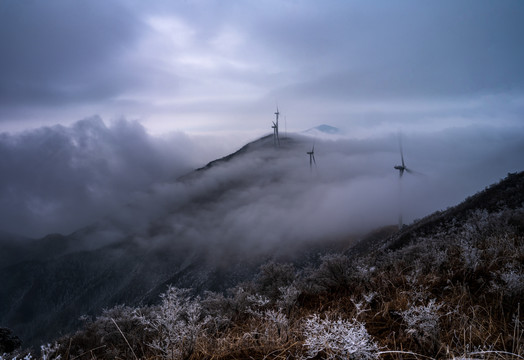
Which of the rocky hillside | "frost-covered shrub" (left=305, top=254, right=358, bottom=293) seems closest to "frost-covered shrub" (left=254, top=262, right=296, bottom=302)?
the rocky hillside

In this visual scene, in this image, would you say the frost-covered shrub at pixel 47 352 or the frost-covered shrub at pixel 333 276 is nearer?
the frost-covered shrub at pixel 47 352

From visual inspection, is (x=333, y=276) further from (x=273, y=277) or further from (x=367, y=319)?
(x=273, y=277)

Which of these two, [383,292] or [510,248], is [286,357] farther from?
[510,248]

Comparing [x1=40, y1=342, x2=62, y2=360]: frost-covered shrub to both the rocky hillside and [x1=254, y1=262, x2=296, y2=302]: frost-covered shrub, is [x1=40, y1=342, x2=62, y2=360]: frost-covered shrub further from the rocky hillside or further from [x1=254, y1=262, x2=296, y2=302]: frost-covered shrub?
[x1=254, y1=262, x2=296, y2=302]: frost-covered shrub

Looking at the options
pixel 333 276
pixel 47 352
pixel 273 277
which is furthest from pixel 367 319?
pixel 273 277

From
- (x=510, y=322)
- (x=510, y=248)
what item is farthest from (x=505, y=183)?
(x=510, y=322)

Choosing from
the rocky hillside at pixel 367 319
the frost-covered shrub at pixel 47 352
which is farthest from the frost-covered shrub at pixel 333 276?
the frost-covered shrub at pixel 47 352

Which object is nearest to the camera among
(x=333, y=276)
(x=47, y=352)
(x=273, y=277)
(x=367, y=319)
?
(x=47, y=352)

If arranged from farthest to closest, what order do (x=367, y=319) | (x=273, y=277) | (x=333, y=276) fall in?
(x=273, y=277) < (x=333, y=276) < (x=367, y=319)

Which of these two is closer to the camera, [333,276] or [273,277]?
[333,276]

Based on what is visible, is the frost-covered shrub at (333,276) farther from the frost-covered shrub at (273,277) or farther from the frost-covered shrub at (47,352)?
the frost-covered shrub at (47,352)

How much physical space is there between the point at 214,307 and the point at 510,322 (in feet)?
25.5

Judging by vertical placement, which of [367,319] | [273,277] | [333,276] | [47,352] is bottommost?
[273,277]

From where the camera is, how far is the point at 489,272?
5.31 metres
